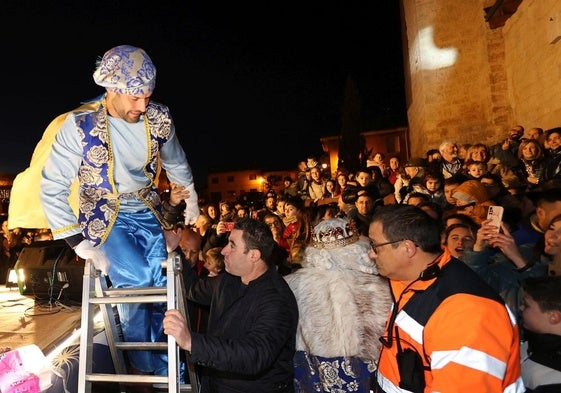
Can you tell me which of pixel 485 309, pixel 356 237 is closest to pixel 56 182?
pixel 356 237

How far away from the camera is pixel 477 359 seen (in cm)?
159

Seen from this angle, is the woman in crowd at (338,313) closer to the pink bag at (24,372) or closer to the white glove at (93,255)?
the white glove at (93,255)

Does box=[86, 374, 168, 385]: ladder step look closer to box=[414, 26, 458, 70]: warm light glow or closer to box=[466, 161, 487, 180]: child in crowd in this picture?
box=[466, 161, 487, 180]: child in crowd

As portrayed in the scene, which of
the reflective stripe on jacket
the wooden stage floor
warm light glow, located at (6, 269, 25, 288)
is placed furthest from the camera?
warm light glow, located at (6, 269, 25, 288)

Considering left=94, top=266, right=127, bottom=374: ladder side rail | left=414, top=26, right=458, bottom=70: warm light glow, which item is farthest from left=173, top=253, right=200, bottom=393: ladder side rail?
left=414, top=26, right=458, bottom=70: warm light glow

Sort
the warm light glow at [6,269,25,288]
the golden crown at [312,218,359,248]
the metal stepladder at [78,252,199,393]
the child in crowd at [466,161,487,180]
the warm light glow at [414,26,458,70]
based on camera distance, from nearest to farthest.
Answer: the metal stepladder at [78,252,199,393]
the golden crown at [312,218,359,248]
the warm light glow at [6,269,25,288]
the child in crowd at [466,161,487,180]
the warm light glow at [414,26,458,70]

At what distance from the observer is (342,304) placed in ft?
8.68

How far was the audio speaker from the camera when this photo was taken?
470 cm

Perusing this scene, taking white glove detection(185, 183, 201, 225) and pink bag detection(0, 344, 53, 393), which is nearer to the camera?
pink bag detection(0, 344, 53, 393)

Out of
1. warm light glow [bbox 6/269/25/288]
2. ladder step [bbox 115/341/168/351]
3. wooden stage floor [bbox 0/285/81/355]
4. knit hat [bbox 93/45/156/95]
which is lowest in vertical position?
wooden stage floor [bbox 0/285/81/355]

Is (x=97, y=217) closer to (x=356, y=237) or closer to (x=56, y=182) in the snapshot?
(x=56, y=182)

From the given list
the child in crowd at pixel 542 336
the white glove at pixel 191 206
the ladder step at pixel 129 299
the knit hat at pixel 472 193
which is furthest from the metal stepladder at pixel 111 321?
the knit hat at pixel 472 193

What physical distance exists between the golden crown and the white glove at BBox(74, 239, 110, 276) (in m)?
1.32

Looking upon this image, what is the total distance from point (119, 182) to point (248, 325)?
46.9 inches
